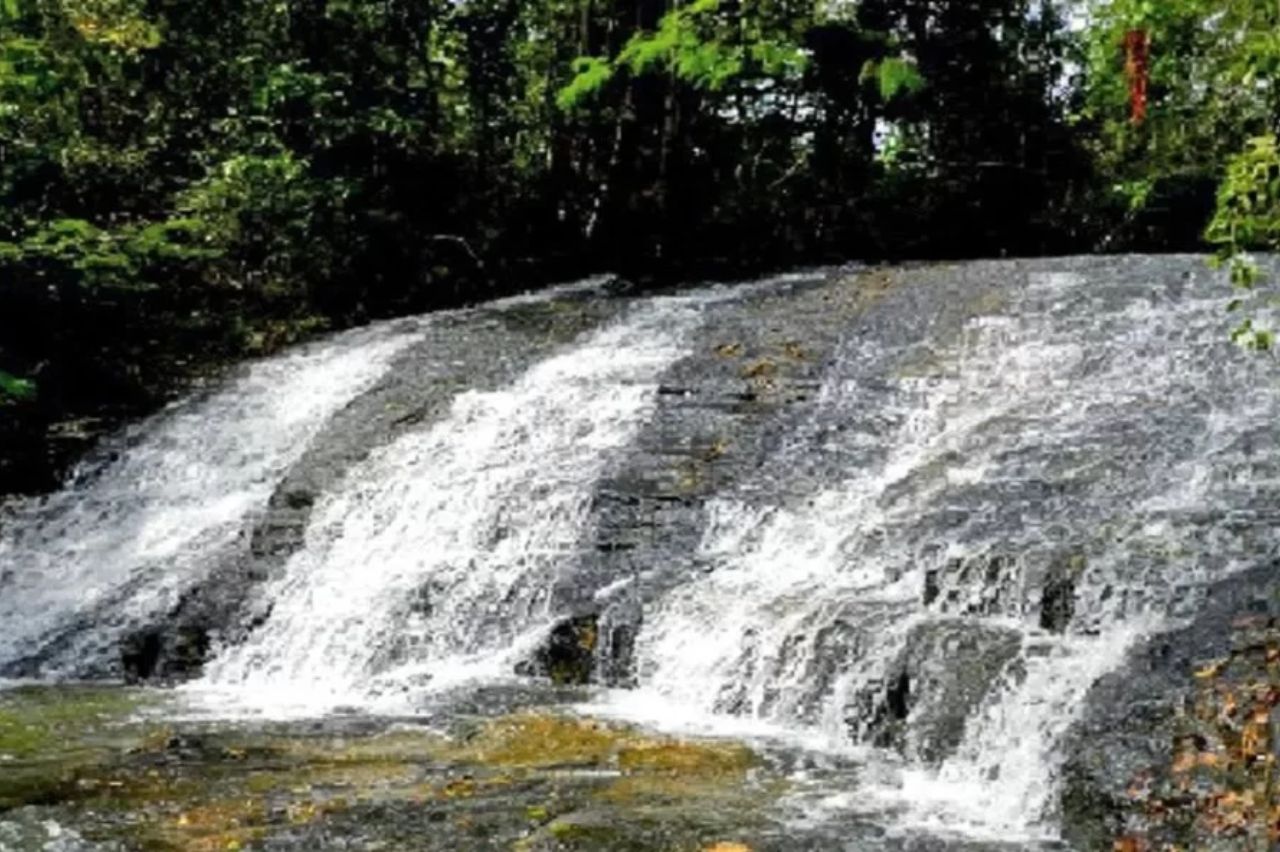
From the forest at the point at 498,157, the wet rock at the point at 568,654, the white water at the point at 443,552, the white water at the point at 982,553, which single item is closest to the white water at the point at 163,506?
the forest at the point at 498,157

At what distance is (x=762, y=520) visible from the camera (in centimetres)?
1068

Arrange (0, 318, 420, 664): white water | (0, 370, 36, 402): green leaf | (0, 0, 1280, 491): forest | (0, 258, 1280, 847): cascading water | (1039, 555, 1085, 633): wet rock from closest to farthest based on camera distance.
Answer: (0, 258, 1280, 847): cascading water
(1039, 555, 1085, 633): wet rock
(0, 318, 420, 664): white water
(0, 370, 36, 402): green leaf
(0, 0, 1280, 491): forest

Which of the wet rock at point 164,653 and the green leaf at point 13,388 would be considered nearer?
the wet rock at point 164,653

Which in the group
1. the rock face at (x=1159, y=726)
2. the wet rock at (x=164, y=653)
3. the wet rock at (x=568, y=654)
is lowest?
the wet rock at (x=164, y=653)

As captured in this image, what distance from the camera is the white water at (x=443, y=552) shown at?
1002 cm

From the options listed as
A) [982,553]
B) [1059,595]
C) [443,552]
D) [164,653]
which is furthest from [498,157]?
[1059,595]

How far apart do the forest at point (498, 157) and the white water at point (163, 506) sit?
0.87 meters

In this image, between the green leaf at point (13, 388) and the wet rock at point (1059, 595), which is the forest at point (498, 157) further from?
the wet rock at point (1059, 595)

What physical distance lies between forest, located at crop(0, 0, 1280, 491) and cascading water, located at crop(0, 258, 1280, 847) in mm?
1888

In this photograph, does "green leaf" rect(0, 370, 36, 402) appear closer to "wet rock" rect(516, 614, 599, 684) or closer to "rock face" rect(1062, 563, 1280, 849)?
"wet rock" rect(516, 614, 599, 684)

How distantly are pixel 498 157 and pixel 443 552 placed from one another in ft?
35.3

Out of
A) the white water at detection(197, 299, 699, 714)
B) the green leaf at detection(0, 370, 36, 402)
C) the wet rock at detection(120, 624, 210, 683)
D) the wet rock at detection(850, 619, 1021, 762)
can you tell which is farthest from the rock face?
the green leaf at detection(0, 370, 36, 402)

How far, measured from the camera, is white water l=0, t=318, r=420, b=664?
37.3ft

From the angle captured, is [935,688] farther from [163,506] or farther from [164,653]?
[163,506]
